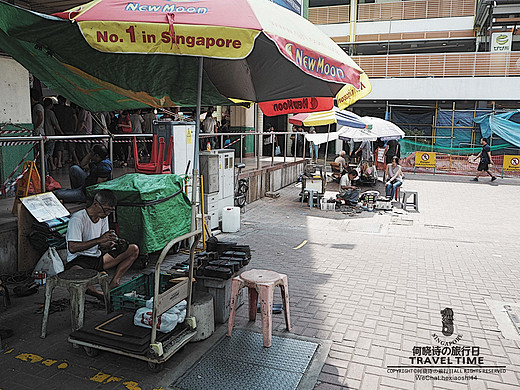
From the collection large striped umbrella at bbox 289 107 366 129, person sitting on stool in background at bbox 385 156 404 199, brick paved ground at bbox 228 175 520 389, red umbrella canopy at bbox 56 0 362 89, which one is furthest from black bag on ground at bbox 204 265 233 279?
person sitting on stool in background at bbox 385 156 404 199

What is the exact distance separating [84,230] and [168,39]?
2.79 m

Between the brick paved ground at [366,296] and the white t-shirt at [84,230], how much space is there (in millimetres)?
708

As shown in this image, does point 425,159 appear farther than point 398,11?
No

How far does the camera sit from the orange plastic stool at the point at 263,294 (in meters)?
4.51

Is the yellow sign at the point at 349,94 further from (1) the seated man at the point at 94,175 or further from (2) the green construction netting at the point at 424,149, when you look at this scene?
(2) the green construction netting at the point at 424,149

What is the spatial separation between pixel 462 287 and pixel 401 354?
2.66 meters

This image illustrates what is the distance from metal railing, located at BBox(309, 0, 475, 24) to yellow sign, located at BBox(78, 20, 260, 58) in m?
29.8

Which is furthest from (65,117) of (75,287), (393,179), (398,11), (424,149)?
(398,11)

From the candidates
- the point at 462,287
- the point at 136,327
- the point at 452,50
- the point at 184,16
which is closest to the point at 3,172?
the point at 136,327

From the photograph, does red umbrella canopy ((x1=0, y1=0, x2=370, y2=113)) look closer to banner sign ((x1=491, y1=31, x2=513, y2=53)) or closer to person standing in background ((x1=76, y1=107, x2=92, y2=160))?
person standing in background ((x1=76, y1=107, x2=92, y2=160))

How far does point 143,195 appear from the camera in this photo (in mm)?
6562

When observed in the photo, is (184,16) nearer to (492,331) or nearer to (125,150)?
(492,331)

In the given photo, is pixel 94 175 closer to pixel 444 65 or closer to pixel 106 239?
pixel 106 239

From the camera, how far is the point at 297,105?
670 centimetres
